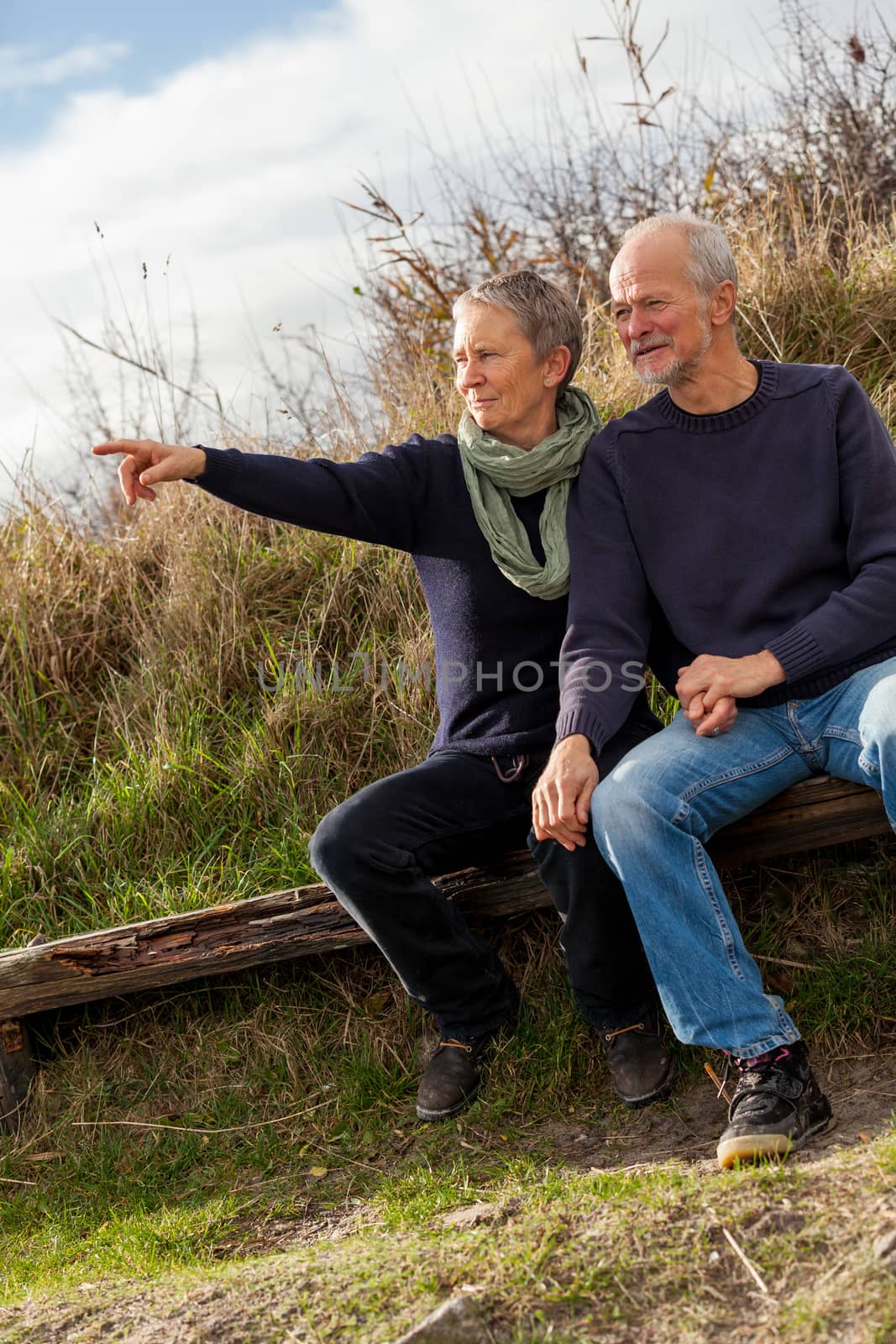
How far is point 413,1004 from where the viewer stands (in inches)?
143

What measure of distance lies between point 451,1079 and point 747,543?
62.8 inches

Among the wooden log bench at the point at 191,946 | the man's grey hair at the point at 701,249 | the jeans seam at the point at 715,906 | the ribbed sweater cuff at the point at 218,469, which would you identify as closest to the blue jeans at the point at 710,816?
the jeans seam at the point at 715,906

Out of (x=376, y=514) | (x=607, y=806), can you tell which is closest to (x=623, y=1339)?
(x=607, y=806)

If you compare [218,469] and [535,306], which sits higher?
[535,306]

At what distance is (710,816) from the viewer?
9.45 feet

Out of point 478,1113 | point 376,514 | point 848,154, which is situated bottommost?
point 478,1113

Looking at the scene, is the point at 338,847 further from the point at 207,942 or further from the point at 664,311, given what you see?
the point at 664,311

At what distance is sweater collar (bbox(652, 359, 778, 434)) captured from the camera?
3.17 m

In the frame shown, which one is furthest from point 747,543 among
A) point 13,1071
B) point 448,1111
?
point 13,1071

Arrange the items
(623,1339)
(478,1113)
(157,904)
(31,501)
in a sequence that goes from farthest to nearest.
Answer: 1. (31,501)
2. (157,904)
3. (478,1113)
4. (623,1339)

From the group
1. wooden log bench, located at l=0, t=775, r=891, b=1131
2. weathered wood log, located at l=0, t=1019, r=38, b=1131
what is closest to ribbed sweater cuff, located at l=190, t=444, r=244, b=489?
wooden log bench, located at l=0, t=775, r=891, b=1131

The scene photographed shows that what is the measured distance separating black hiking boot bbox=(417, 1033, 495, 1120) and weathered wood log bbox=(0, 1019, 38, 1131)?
131cm

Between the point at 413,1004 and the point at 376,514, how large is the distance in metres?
1.44

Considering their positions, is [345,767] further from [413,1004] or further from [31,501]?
[31,501]
